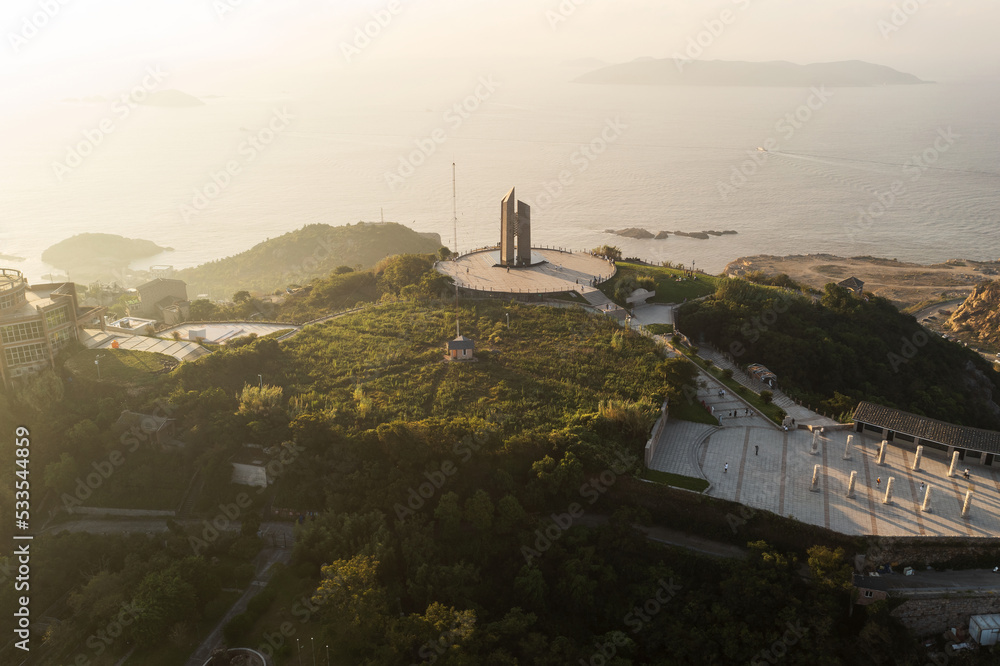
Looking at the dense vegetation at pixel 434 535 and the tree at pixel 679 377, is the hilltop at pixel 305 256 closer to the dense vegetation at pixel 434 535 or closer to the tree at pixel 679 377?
the dense vegetation at pixel 434 535

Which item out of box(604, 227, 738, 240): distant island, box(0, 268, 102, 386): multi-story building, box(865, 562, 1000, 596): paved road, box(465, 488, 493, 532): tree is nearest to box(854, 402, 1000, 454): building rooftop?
box(865, 562, 1000, 596): paved road

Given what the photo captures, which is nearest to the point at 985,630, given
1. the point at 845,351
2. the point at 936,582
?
the point at 936,582

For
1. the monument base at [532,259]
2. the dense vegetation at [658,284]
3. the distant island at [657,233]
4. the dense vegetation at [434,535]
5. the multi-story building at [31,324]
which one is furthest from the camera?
the distant island at [657,233]

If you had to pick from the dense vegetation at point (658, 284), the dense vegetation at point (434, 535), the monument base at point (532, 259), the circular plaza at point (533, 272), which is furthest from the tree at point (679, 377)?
the monument base at point (532, 259)

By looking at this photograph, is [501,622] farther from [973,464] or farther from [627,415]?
[973,464]

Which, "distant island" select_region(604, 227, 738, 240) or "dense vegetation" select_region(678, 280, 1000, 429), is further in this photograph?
"distant island" select_region(604, 227, 738, 240)

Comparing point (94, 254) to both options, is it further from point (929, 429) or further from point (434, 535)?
point (929, 429)

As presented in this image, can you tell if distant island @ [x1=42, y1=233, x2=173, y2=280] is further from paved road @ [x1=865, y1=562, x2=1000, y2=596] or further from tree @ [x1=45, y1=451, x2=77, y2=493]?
paved road @ [x1=865, y1=562, x2=1000, y2=596]
